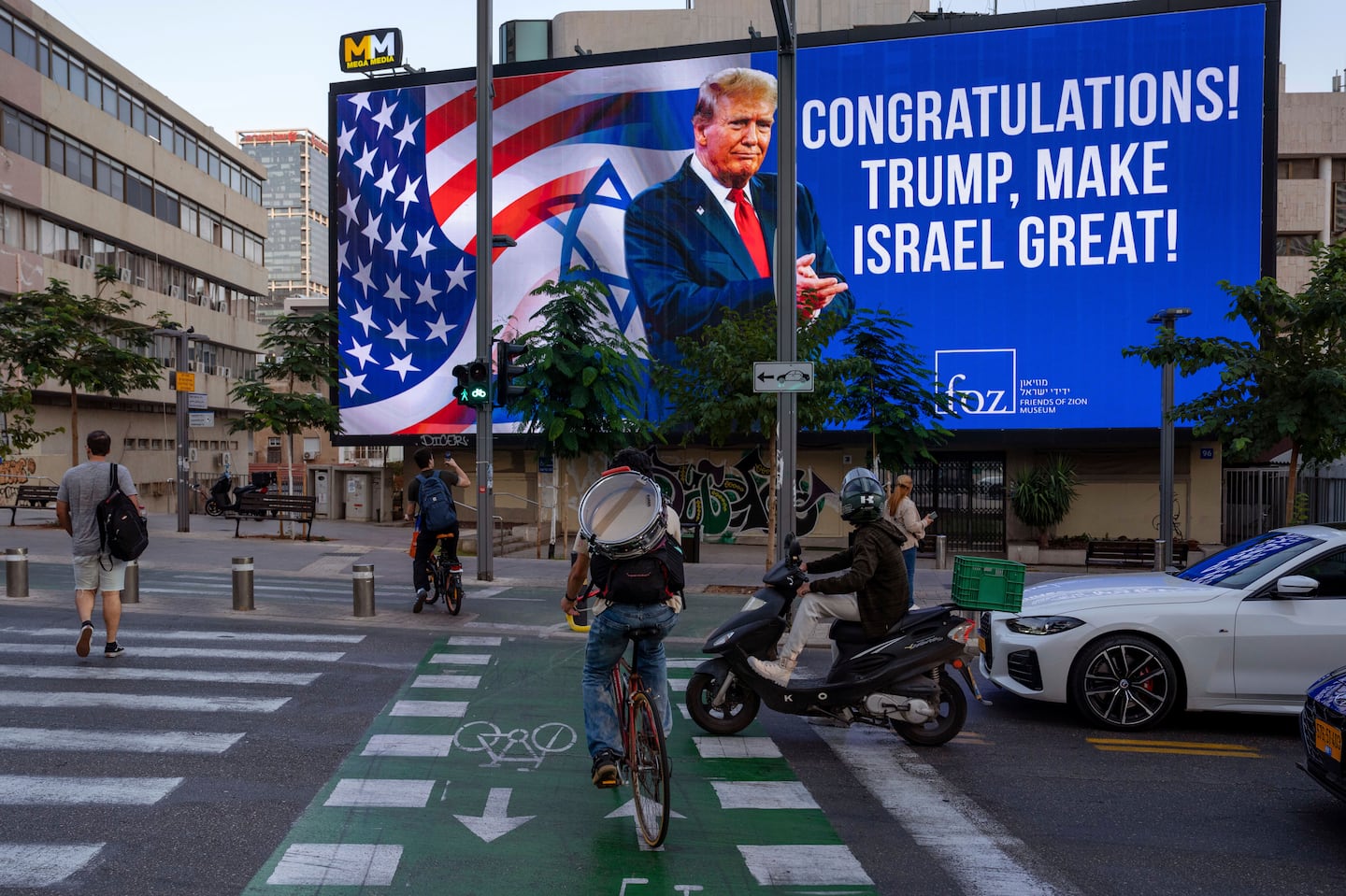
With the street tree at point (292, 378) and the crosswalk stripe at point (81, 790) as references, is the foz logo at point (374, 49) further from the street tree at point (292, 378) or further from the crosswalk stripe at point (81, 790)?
the crosswalk stripe at point (81, 790)

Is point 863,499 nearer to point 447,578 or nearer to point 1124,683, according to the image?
point 1124,683

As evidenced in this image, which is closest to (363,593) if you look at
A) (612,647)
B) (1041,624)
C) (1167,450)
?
(612,647)

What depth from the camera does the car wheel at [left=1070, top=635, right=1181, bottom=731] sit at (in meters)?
7.91

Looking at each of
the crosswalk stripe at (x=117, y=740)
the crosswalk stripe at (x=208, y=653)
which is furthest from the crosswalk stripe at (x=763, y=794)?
the crosswalk stripe at (x=208, y=653)

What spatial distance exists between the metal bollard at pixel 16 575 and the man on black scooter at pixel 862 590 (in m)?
10.6

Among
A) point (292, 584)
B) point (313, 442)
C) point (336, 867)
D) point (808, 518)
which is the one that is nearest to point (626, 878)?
point (336, 867)

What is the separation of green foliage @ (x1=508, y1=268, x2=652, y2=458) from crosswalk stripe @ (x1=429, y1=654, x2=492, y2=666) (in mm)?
8101

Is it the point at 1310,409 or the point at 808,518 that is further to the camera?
the point at 808,518

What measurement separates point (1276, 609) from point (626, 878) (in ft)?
18.0

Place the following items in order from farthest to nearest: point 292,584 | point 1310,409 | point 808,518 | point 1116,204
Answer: point 808,518 < point 1116,204 < point 292,584 < point 1310,409

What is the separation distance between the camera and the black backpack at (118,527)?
9.40 metres

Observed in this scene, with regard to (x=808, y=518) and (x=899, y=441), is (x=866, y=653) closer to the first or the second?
(x=899, y=441)

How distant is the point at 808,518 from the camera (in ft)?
91.7

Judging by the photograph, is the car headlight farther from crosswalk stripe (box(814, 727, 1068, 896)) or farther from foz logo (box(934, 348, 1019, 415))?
foz logo (box(934, 348, 1019, 415))
